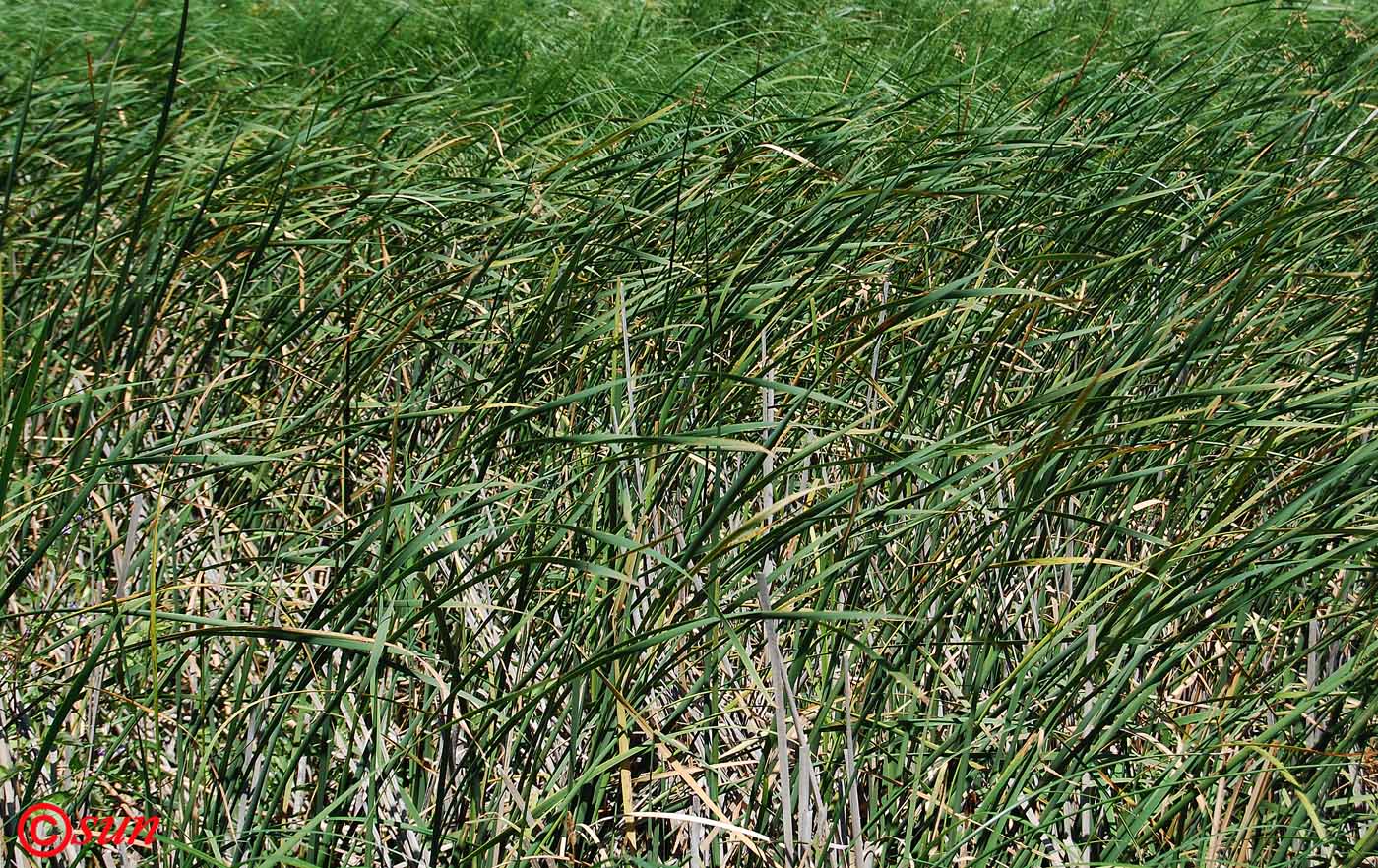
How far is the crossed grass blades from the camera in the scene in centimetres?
122

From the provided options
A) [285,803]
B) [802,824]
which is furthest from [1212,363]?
[285,803]

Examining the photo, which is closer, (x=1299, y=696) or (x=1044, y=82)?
(x=1299, y=696)

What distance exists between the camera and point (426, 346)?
2076 mm

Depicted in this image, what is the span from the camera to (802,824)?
3.73 feet

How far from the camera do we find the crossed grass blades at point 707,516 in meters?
1.22

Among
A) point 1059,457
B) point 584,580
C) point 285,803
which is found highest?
point 1059,457

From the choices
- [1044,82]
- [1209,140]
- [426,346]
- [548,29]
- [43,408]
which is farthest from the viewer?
[548,29]

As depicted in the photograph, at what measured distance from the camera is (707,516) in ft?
4.84

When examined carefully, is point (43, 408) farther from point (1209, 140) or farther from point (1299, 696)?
point (1209, 140)

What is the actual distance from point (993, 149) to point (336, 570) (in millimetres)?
1538

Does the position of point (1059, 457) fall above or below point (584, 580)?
above

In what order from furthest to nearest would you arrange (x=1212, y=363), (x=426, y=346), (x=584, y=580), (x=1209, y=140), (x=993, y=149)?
(x=1209, y=140), (x=993, y=149), (x=426, y=346), (x=1212, y=363), (x=584, y=580)

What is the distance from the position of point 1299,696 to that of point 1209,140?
148 centimetres

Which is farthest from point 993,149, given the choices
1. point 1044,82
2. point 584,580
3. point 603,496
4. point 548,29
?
point 548,29
